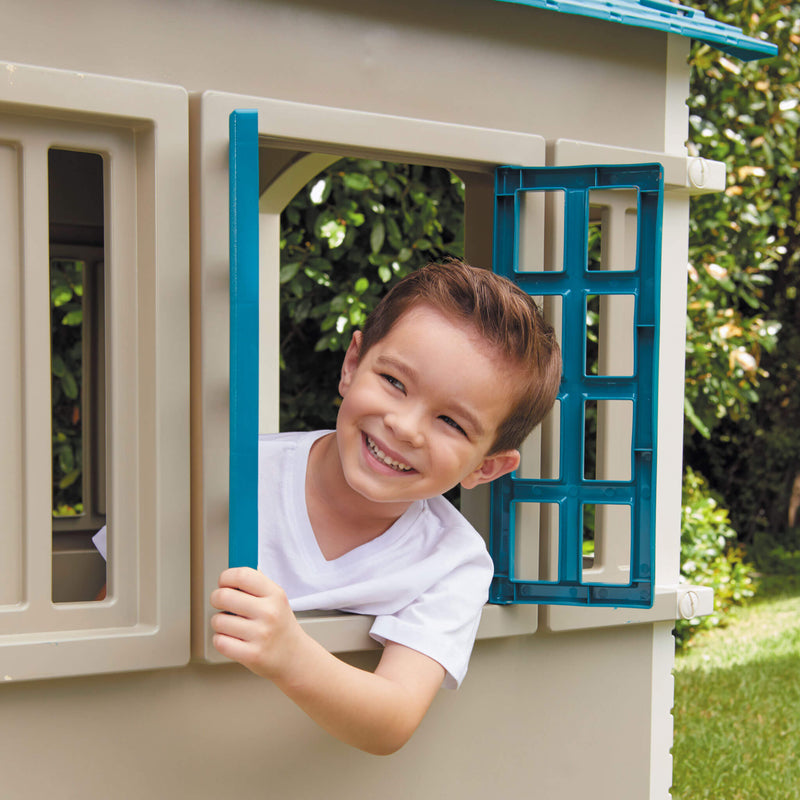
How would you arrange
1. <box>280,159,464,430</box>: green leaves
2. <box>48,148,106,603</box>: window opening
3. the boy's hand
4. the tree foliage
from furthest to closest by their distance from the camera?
the tree foliage
<box>280,159,464,430</box>: green leaves
<box>48,148,106,603</box>: window opening
the boy's hand

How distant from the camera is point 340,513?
1946mm

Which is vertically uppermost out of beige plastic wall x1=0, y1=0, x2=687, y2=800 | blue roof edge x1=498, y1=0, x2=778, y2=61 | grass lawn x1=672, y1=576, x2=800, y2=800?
blue roof edge x1=498, y1=0, x2=778, y2=61

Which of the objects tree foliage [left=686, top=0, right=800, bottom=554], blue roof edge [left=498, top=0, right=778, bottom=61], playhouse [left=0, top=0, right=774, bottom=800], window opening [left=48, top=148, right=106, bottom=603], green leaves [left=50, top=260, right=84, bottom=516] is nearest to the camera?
playhouse [left=0, top=0, right=774, bottom=800]

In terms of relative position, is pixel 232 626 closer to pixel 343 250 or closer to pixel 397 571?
pixel 397 571

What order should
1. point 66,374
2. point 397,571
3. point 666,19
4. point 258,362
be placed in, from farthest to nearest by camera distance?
point 66,374, point 666,19, point 397,571, point 258,362

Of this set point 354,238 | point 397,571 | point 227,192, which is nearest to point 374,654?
point 397,571

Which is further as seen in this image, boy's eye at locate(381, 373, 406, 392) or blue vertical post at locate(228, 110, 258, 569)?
boy's eye at locate(381, 373, 406, 392)

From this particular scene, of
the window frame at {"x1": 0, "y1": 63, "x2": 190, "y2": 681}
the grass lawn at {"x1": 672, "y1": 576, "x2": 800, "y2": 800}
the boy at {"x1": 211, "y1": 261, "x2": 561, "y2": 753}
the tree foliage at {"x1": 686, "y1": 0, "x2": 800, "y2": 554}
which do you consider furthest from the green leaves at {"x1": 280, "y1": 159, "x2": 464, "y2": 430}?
the window frame at {"x1": 0, "y1": 63, "x2": 190, "y2": 681}

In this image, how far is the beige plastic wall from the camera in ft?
5.43

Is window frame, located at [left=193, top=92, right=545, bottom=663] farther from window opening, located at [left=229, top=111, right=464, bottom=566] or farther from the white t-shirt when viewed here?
window opening, located at [left=229, top=111, right=464, bottom=566]

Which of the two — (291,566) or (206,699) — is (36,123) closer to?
(291,566)

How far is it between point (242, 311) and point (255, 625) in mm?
498

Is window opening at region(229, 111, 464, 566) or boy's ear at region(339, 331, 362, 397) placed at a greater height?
window opening at region(229, 111, 464, 566)

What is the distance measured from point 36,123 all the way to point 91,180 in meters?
1.58
